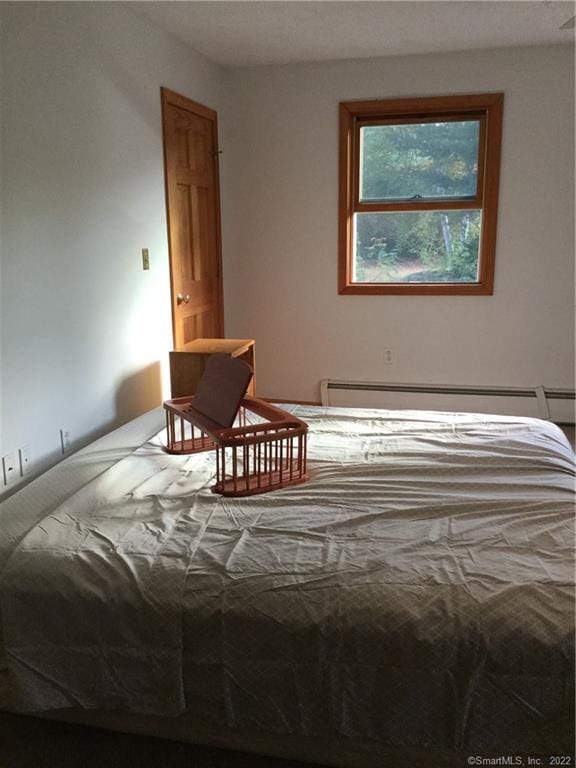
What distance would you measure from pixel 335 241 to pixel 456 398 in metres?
1.39

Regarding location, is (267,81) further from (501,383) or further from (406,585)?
A: (406,585)

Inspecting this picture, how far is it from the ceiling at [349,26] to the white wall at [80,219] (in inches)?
9.6

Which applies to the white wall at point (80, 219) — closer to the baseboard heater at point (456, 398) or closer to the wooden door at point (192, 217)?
the wooden door at point (192, 217)

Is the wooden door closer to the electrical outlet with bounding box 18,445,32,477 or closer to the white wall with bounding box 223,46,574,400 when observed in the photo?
the white wall with bounding box 223,46,574,400

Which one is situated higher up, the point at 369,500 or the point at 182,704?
the point at 369,500

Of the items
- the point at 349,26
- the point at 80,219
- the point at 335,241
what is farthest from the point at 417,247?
the point at 80,219

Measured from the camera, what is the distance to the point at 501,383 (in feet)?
14.3

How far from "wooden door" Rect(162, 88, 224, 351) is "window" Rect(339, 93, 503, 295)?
88 centimetres

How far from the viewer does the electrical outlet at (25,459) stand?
243cm

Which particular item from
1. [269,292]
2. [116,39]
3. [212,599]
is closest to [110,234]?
[116,39]

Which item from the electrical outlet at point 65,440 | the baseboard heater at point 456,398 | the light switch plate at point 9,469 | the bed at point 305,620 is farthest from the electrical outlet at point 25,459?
the baseboard heater at point 456,398

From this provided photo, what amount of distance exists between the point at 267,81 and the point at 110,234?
1988mm

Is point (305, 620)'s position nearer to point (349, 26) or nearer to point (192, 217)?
point (192, 217)

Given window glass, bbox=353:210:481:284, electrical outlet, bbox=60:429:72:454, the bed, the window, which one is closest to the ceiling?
the window
